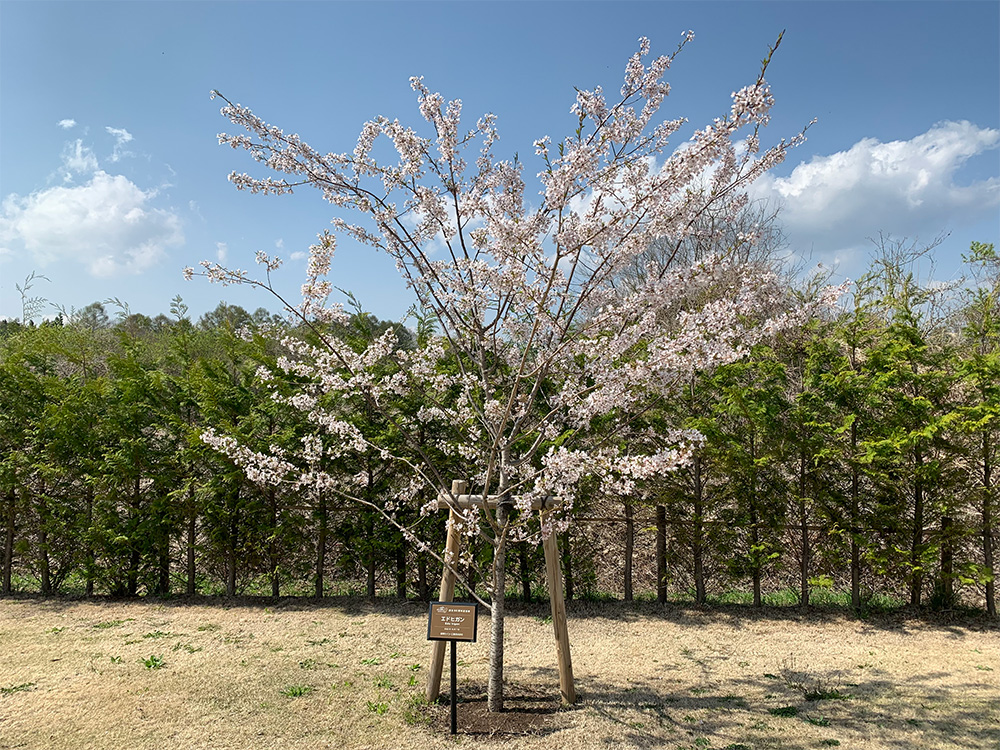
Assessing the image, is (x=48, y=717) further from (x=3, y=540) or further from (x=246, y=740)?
(x=3, y=540)

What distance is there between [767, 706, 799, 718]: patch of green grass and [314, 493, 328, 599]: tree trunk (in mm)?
4505

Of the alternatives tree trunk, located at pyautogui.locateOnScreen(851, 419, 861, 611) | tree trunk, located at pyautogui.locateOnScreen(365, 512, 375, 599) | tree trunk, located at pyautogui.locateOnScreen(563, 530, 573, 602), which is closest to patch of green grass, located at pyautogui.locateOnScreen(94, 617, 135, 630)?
tree trunk, located at pyautogui.locateOnScreen(365, 512, 375, 599)

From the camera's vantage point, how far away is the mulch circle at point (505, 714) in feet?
12.3

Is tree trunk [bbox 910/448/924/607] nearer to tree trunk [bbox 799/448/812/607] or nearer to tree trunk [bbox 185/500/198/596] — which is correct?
tree trunk [bbox 799/448/812/607]

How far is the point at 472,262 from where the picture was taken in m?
3.93

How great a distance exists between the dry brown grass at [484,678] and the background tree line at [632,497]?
1.61 feet

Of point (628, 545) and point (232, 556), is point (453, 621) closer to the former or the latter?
point (628, 545)

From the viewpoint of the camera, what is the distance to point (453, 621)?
12.6 feet

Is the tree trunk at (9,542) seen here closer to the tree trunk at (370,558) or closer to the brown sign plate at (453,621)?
the tree trunk at (370,558)

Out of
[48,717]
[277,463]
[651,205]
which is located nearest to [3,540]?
[48,717]

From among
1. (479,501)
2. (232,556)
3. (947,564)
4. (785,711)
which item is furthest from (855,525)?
(232,556)

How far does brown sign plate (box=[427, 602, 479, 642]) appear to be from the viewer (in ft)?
12.5

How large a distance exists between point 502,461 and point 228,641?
3240 mm

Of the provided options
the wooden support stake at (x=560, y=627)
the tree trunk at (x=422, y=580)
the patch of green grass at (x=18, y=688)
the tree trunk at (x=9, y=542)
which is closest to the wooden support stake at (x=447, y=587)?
the wooden support stake at (x=560, y=627)
